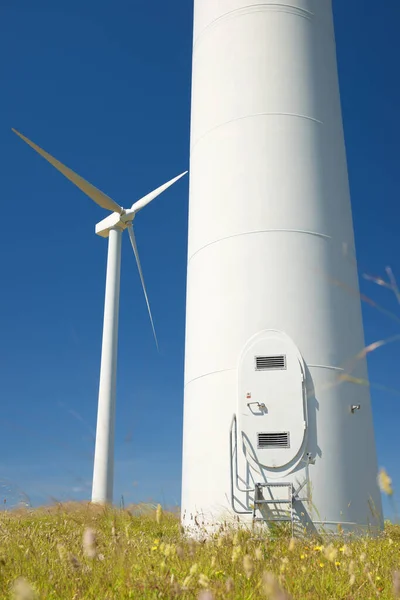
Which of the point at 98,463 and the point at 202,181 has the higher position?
the point at 202,181

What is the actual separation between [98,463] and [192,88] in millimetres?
10984

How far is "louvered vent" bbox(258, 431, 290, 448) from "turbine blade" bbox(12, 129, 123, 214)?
1359 cm

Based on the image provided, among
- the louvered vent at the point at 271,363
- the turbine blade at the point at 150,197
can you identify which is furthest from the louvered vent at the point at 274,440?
the turbine blade at the point at 150,197

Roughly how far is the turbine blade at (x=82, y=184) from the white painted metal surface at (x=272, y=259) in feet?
26.8

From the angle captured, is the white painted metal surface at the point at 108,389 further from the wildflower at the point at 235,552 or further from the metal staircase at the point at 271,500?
the wildflower at the point at 235,552

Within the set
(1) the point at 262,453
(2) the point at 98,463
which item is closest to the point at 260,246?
(1) the point at 262,453

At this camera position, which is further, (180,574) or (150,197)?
(150,197)

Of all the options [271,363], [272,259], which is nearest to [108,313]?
[272,259]

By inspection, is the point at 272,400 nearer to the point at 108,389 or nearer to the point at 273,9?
the point at 273,9

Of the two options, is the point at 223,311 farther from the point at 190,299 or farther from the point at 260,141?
the point at 260,141

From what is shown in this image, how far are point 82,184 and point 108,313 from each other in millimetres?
4566

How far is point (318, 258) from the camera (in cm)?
1203

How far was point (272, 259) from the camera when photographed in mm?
11844

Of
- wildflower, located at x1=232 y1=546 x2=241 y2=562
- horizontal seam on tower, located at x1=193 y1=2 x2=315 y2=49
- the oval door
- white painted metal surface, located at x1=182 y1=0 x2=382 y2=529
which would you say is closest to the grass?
wildflower, located at x1=232 y1=546 x2=241 y2=562
